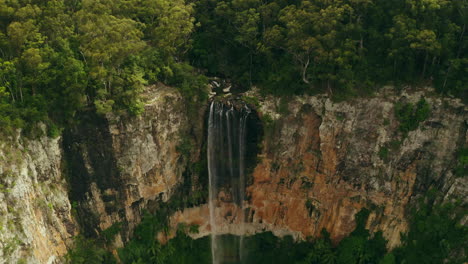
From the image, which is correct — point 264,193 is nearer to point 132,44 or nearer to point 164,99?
point 164,99

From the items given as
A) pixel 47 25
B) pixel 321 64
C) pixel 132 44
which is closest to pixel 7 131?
pixel 47 25

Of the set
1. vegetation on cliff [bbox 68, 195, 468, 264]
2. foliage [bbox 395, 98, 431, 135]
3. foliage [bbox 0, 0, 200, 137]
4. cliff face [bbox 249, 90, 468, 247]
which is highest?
foliage [bbox 0, 0, 200, 137]

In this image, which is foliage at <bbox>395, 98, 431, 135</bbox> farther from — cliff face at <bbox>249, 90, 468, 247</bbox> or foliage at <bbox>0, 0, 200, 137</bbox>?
foliage at <bbox>0, 0, 200, 137</bbox>

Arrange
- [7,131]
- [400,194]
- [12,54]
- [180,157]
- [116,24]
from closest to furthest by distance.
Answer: [7,131]
[12,54]
[116,24]
[400,194]
[180,157]

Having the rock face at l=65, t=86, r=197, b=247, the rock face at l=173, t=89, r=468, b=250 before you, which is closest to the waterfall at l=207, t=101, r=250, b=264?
the rock face at l=173, t=89, r=468, b=250

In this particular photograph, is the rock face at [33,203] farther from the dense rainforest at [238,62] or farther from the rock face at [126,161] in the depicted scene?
the rock face at [126,161]

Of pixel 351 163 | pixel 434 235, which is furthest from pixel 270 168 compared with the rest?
pixel 434 235
